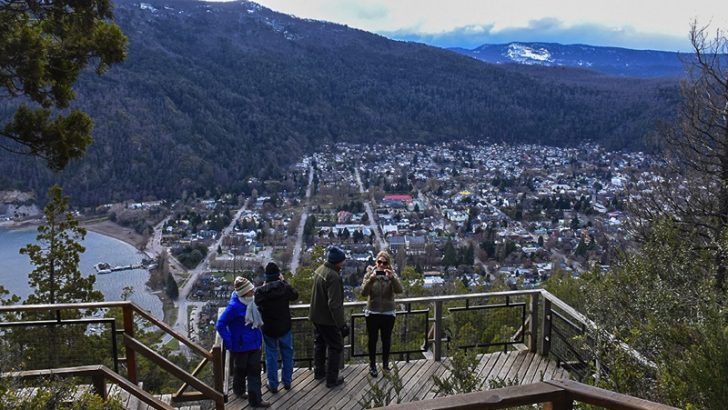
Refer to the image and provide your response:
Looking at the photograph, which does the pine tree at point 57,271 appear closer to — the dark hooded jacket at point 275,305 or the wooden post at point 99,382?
the wooden post at point 99,382

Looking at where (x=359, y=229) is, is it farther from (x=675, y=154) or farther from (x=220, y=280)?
(x=675, y=154)

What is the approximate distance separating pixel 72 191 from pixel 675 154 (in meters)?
61.4

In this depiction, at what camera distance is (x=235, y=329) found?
4.76 meters

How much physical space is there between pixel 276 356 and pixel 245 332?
501 mm

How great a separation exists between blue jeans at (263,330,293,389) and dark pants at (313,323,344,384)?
29 cm

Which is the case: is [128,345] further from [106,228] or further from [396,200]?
[396,200]

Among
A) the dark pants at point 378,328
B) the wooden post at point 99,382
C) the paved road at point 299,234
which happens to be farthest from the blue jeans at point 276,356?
the paved road at point 299,234

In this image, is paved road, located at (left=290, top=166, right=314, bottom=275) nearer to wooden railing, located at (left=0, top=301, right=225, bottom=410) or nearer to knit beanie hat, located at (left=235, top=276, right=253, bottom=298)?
wooden railing, located at (left=0, top=301, right=225, bottom=410)

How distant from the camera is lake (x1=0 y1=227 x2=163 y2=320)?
29656mm

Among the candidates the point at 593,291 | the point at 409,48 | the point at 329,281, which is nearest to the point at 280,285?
the point at 329,281

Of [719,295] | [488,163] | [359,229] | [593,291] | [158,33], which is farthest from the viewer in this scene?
[158,33]

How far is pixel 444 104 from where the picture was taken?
113 m

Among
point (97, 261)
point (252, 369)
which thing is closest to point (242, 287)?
point (252, 369)

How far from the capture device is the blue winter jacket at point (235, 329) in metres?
4.73
